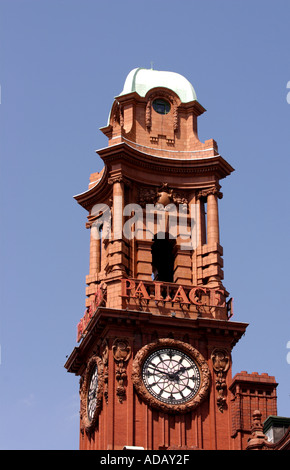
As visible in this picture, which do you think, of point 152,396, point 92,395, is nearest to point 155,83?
point 92,395

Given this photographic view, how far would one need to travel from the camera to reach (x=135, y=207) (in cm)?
8519

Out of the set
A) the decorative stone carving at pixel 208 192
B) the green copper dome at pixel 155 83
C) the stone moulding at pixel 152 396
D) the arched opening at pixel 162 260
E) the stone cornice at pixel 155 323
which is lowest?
the stone moulding at pixel 152 396

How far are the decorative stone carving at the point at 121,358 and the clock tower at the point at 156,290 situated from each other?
0.05 metres

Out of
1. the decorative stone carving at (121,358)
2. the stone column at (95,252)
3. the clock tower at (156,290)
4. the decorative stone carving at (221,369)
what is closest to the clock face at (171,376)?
the clock tower at (156,290)

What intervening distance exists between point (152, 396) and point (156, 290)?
642 cm

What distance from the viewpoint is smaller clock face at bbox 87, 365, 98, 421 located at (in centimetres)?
8139

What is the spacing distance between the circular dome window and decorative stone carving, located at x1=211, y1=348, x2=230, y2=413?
16670 millimetres

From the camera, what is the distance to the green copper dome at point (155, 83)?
293 ft

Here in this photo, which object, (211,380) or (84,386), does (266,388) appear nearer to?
(211,380)

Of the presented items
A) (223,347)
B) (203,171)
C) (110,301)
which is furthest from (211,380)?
(203,171)

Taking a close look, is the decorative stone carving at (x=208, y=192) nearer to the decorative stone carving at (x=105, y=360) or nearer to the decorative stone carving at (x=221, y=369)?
the decorative stone carving at (x=221, y=369)

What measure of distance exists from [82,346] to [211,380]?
8187 mm

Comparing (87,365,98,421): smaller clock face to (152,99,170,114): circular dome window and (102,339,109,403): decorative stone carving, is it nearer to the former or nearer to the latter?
(102,339,109,403): decorative stone carving

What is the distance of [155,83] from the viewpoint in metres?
89.7
